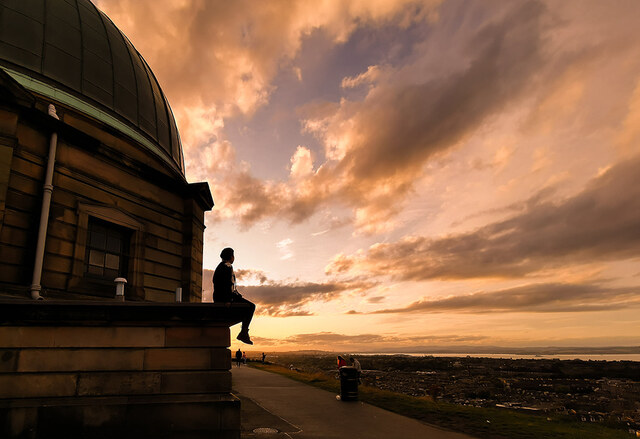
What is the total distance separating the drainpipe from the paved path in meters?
6.43

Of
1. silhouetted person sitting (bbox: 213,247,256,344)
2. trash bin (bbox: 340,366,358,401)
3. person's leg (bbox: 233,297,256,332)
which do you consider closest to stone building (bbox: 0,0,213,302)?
silhouetted person sitting (bbox: 213,247,256,344)

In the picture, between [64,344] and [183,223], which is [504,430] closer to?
[64,344]

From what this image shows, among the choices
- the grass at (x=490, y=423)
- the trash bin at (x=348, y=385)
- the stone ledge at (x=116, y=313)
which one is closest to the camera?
the stone ledge at (x=116, y=313)

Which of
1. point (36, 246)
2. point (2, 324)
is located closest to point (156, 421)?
point (2, 324)

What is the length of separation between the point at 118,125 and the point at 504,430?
50.2 ft

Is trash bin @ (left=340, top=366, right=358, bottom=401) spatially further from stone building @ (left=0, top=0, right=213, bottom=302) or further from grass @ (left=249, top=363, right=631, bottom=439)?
stone building @ (left=0, top=0, right=213, bottom=302)

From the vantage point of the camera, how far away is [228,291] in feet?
22.4

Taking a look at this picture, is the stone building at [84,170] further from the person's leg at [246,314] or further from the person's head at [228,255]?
the person's leg at [246,314]

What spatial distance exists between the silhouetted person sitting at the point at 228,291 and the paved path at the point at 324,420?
254 cm

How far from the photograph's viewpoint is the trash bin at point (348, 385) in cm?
1243

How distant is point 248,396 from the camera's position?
1358 cm

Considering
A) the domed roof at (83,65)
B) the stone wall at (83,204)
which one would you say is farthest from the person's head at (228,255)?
the domed roof at (83,65)

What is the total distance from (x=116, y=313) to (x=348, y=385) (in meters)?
8.65

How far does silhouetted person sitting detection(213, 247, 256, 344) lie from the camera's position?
679 cm
